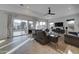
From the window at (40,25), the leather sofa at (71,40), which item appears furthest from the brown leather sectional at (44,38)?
the leather sofa at (71,40)

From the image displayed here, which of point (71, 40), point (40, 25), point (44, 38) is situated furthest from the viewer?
point (44, 38)

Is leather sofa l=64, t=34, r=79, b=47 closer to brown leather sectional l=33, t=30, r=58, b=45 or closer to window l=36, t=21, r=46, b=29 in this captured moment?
brown leather sectional l=33, t=30, r=58, b=45

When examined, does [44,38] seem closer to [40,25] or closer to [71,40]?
[40,25]

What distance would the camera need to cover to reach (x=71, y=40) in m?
3.80

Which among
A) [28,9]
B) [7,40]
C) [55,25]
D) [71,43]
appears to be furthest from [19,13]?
[71,43]

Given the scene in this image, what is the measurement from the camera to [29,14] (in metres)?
3.40

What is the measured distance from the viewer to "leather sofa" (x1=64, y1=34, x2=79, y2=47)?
350cm

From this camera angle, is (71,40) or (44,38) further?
(44,38)

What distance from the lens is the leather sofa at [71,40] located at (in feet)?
11.5

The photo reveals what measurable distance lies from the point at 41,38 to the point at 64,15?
5.74ft

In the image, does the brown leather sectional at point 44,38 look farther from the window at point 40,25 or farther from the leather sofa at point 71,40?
the leather sofa at point 71,40

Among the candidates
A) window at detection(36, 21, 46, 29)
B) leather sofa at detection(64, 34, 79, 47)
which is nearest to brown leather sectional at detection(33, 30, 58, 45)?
window at detection(36, 21, 46, 29)

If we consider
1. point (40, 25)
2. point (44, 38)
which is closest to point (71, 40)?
point (44, 38)
